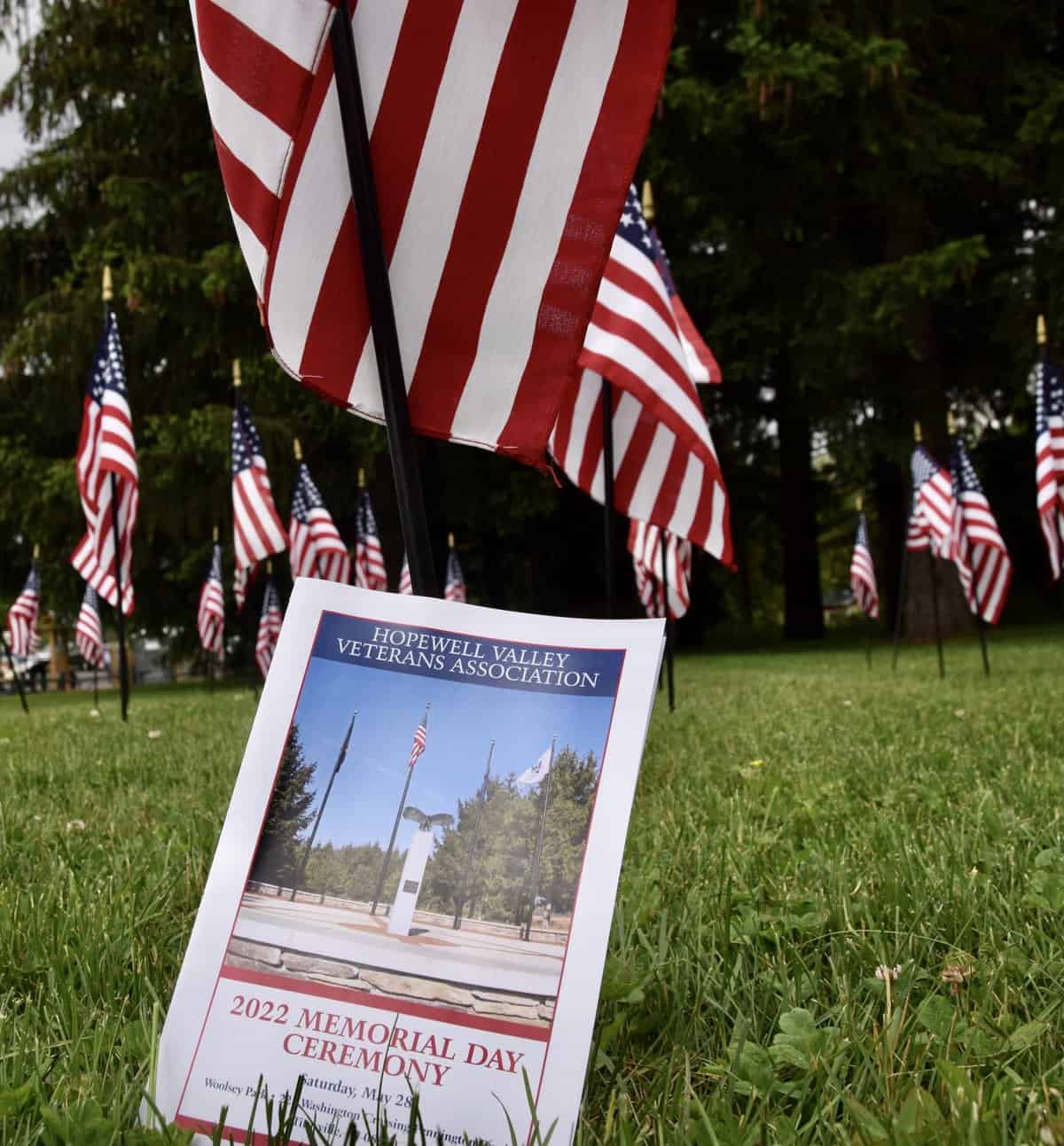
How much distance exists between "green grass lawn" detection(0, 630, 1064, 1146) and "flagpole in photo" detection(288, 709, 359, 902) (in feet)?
1.06

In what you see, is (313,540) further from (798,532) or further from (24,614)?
(798,532)

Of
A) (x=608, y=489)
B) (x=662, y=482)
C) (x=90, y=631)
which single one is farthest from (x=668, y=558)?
(x=90, y=631)

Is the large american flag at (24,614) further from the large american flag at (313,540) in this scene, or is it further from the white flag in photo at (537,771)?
the white flag in photo at (537,771)

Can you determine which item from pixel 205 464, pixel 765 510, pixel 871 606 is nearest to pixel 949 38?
pixel 871 606

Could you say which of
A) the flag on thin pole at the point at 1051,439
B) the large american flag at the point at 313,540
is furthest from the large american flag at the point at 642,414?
the large american flag at the point at 313,540

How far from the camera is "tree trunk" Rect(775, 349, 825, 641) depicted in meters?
23.5

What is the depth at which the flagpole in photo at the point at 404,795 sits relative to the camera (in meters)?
1.33

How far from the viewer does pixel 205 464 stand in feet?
59.9

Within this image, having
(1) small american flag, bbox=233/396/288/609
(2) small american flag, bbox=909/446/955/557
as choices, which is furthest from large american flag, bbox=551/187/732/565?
(2) small american flag, bbox=909/446/955/557

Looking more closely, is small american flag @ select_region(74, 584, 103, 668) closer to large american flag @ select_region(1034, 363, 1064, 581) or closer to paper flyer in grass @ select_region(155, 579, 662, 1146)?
large american flag @ select_region(1034, 363, 1064, 581)

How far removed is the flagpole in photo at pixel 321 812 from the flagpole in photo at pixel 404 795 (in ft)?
0.22

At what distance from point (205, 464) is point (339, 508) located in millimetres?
3050

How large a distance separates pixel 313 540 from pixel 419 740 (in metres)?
10.7

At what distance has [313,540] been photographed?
1190 centimetres
